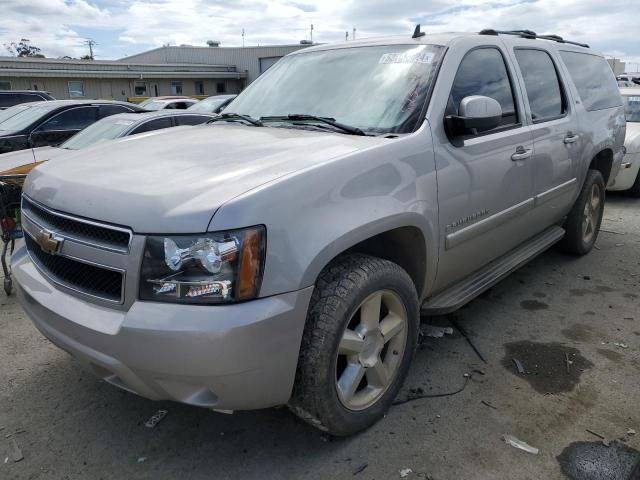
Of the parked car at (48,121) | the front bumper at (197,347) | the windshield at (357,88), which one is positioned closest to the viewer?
the front bumper at (197,347)

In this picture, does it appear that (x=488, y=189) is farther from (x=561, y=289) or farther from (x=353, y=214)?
(x=561, y=289)


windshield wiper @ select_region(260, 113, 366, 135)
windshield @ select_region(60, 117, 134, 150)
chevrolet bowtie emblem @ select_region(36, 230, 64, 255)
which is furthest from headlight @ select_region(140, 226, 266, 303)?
windshield @ select_region(60, 117, 134, 150)

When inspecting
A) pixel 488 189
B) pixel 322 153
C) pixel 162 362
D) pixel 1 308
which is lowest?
pixel 1 308

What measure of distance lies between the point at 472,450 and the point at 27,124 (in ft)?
28.2

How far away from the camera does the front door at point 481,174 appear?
288 cm

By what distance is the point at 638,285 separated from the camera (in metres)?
4.54

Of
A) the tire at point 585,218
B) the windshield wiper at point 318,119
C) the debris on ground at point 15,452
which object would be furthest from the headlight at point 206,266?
the tire at point 585,218

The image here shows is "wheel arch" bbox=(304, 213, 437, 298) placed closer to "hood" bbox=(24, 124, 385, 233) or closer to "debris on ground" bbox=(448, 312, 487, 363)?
"hood" bbox=(24, 124, 385, 233)

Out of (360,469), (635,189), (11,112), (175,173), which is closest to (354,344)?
(360,469)

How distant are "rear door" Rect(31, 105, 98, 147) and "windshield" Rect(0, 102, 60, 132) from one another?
199mm

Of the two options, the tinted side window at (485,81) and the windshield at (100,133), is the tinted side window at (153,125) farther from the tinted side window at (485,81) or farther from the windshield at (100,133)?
the tinted side window at (485,81)

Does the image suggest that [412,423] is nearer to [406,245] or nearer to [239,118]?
[406,245]

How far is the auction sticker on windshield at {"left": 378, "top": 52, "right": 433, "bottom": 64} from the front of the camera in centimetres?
305

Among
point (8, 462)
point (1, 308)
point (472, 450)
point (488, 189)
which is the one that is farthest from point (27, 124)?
point (472, 450)
